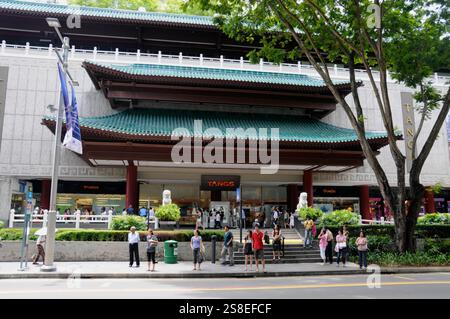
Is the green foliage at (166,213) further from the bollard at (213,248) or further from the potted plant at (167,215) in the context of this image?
the bollard at (213,248)

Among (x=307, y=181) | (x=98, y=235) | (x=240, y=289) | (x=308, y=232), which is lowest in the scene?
(x=240, y=289)

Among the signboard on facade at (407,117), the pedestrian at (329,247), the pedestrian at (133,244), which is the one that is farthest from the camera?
the signboard on facade at (407,117)

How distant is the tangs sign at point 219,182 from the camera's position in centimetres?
2588

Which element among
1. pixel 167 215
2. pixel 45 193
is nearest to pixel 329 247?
pixel 167 215

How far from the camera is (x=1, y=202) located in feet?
82.7

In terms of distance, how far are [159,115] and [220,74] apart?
17.3ft

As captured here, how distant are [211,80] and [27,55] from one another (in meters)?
13.3

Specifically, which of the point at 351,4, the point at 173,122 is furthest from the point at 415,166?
the point at 173,122

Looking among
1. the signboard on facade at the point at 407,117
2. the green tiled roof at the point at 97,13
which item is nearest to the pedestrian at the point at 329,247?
the signboard on facade at the point at 407,117

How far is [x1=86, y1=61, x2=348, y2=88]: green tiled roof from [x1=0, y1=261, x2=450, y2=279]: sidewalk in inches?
503

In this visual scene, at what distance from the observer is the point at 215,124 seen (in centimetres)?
2461

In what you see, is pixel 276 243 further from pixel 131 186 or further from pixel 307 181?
pixel 131 186

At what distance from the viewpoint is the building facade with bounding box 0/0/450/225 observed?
2362 centimetres

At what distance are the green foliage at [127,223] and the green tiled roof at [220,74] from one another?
9510 millimetres
